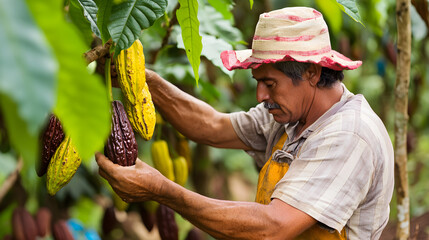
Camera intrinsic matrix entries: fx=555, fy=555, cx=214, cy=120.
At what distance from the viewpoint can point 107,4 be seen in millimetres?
1188

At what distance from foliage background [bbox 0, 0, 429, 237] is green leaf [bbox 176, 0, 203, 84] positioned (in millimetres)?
21

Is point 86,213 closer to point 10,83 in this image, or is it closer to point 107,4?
point 107,4

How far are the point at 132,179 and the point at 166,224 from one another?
91 cm

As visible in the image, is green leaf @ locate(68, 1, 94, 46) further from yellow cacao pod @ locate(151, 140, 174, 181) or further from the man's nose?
yellow cacao pod @ locate(151, 140, 174, 181)

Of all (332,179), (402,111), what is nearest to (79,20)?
(332,179)

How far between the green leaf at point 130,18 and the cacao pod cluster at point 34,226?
62.6 inches

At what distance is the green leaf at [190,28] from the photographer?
48.3 inches

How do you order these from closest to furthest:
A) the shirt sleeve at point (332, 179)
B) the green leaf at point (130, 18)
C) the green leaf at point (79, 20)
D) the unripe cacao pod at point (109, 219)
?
the green leaf at point (130, 18)
the green leaf at point (79, 20)
the shirt sleeve at point (332, 179)
the unripe cacao pod at point (109, 219)

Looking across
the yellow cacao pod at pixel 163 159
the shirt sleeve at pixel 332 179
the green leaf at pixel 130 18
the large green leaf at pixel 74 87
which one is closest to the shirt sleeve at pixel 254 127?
the yellow cacao pod at pixel 163 159

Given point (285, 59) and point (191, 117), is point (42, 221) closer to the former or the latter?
point (191, 117)

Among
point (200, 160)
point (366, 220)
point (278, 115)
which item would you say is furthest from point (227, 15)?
point (200, 160)

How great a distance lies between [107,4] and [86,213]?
3.03 m

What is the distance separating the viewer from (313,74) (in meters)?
1.78

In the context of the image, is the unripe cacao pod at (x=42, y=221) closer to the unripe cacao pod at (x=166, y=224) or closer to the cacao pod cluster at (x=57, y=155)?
the unripe cacao pod at (x=166, y=224)
